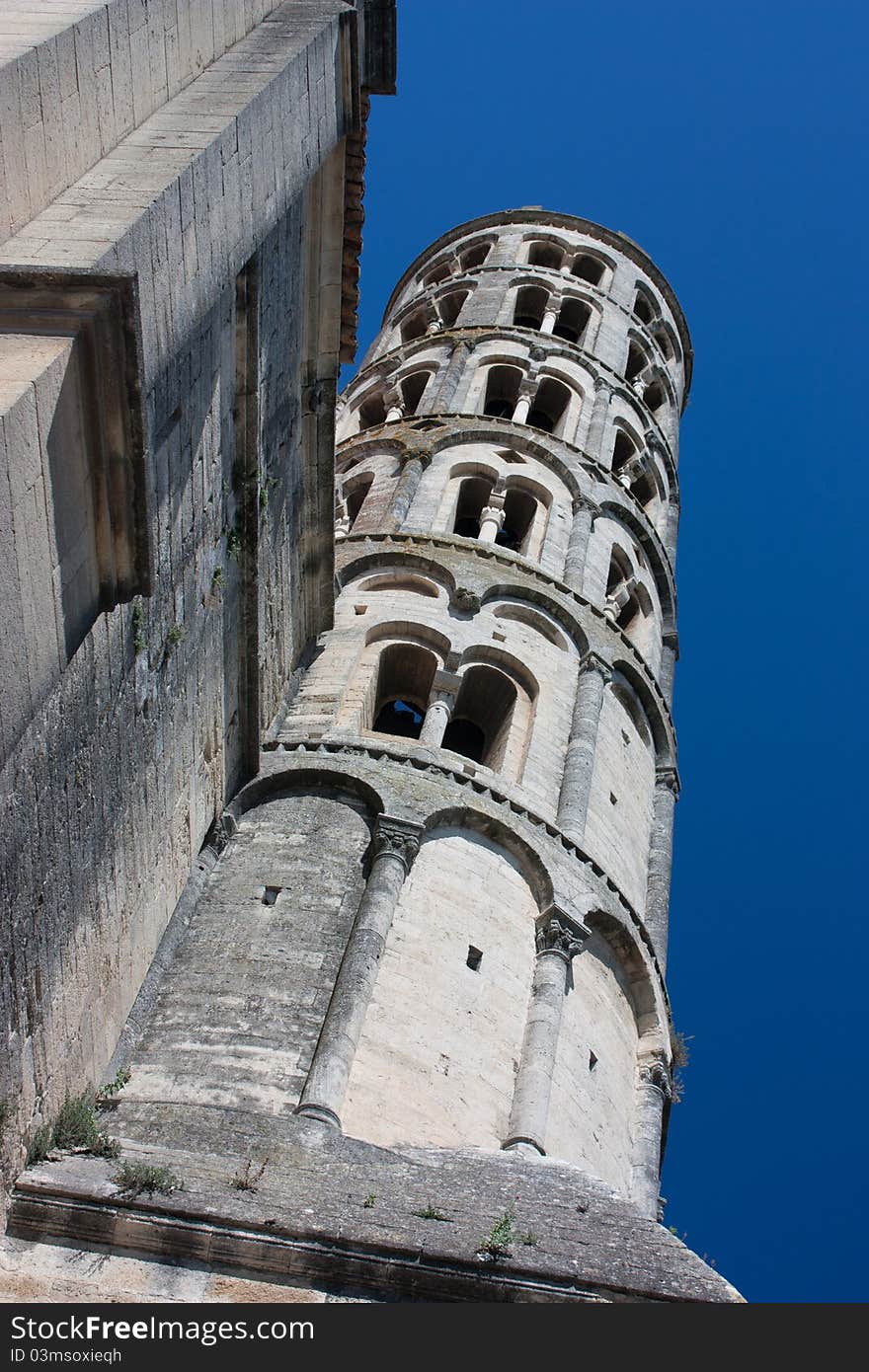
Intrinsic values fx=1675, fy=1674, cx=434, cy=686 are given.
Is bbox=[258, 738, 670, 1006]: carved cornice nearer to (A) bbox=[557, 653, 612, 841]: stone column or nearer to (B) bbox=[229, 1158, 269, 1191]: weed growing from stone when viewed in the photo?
(A) bbox=[557, 653, 612, 841]: stone column

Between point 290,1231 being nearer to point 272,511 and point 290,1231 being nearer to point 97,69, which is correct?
point 97,69

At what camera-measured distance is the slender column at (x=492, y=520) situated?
2241cm

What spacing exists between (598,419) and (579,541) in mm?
5492

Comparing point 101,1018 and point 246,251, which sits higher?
point 246,251

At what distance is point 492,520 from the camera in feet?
74.9

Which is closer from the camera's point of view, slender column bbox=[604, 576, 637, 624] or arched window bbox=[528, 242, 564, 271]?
slender column bbox=[604, 576, 637, 624]

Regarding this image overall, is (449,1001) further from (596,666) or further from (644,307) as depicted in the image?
(644,307)

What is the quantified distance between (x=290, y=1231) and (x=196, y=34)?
6.80 m

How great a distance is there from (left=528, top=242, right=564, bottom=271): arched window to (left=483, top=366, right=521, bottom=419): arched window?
731 cm

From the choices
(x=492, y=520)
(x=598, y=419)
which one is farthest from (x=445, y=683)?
(x=598, y=419)

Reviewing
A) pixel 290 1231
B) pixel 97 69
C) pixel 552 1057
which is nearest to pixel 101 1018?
pixel 290 1231

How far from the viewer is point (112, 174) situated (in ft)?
26.7

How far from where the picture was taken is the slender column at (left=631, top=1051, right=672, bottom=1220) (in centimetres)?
1349

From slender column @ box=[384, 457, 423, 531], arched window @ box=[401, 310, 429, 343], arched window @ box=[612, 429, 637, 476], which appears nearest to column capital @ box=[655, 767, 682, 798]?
slender column @ box=[384, 457, 423, 531]
